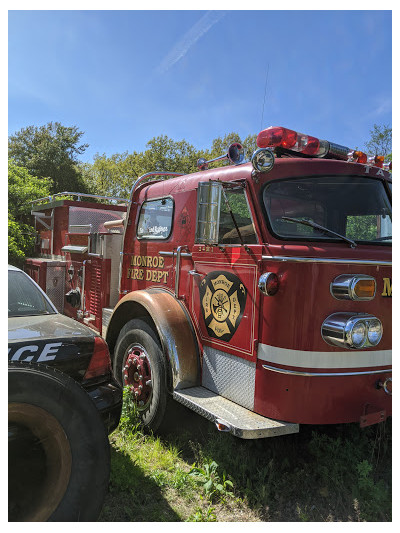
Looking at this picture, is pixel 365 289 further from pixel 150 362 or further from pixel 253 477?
pixel 150 362

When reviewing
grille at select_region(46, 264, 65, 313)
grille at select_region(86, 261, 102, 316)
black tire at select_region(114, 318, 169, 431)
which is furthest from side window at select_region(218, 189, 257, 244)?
grille at select_region(46, 264, 65, 313)

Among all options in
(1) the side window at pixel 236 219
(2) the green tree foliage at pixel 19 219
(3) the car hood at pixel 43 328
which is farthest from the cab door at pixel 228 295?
(2) the green tree foliage at pixel 19 219

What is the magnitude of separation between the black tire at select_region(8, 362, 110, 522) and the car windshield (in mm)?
1236

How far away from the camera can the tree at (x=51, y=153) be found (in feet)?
75.9

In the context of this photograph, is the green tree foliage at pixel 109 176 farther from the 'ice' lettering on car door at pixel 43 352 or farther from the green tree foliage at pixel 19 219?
the 'ice' lettering on car door at pixel 43 352

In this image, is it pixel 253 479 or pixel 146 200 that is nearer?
pixel 253 479

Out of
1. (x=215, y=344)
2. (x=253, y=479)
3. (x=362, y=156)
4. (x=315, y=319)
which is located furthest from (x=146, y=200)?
(x=253, y=479)

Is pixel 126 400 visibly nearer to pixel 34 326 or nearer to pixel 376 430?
pixel 34 326

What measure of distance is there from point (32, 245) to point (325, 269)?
23.5ft

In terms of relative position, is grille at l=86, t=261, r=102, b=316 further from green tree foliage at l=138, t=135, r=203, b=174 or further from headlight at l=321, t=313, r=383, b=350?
green tree foliage at l=138, t=135, r=203, b=174

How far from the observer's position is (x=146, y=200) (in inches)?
176

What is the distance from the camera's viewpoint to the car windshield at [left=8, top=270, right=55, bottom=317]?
10.6ft

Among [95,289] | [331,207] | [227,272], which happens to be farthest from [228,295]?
[95,289]

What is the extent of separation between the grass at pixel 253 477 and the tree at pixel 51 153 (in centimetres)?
2214
